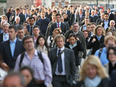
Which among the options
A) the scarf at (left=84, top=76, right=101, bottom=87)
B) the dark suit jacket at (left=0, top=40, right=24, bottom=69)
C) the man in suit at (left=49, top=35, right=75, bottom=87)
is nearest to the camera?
the scarf at (left=84, top=76, right=101, bottom=87)

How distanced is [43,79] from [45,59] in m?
0.35

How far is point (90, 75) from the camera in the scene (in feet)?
14.6

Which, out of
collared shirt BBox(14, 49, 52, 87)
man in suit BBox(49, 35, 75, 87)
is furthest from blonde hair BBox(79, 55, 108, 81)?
man in suit BBox(49, 35, 75, 87)

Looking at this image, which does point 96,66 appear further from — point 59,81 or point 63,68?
point 59,81

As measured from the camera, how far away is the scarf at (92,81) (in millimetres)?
4391

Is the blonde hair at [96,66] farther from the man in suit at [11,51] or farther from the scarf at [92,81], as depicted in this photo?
the man in suit at [11,51]

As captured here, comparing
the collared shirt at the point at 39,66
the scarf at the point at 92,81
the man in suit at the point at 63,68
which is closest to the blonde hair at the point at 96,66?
the scarf at the point at 92,81

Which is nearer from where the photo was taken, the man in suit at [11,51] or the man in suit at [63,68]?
the man in suit at [63,68]

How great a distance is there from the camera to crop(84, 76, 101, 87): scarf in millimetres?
4391

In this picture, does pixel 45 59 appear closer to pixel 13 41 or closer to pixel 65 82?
pixel 65 82

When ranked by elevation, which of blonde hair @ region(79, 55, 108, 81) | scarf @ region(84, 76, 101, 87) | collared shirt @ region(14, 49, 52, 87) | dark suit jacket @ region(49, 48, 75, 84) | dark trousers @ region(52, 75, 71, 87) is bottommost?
dark trousers @ region(52, 75, 71, 87)

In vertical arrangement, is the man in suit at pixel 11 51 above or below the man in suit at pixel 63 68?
above

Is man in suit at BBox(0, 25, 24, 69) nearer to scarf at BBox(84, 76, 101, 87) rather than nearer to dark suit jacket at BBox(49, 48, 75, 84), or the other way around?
dark suit jacket at BBox(49, 48, 75, 84)

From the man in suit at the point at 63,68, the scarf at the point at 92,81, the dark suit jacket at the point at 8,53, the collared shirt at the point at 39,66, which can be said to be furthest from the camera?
the dark suit jacket at the point at 8,53
